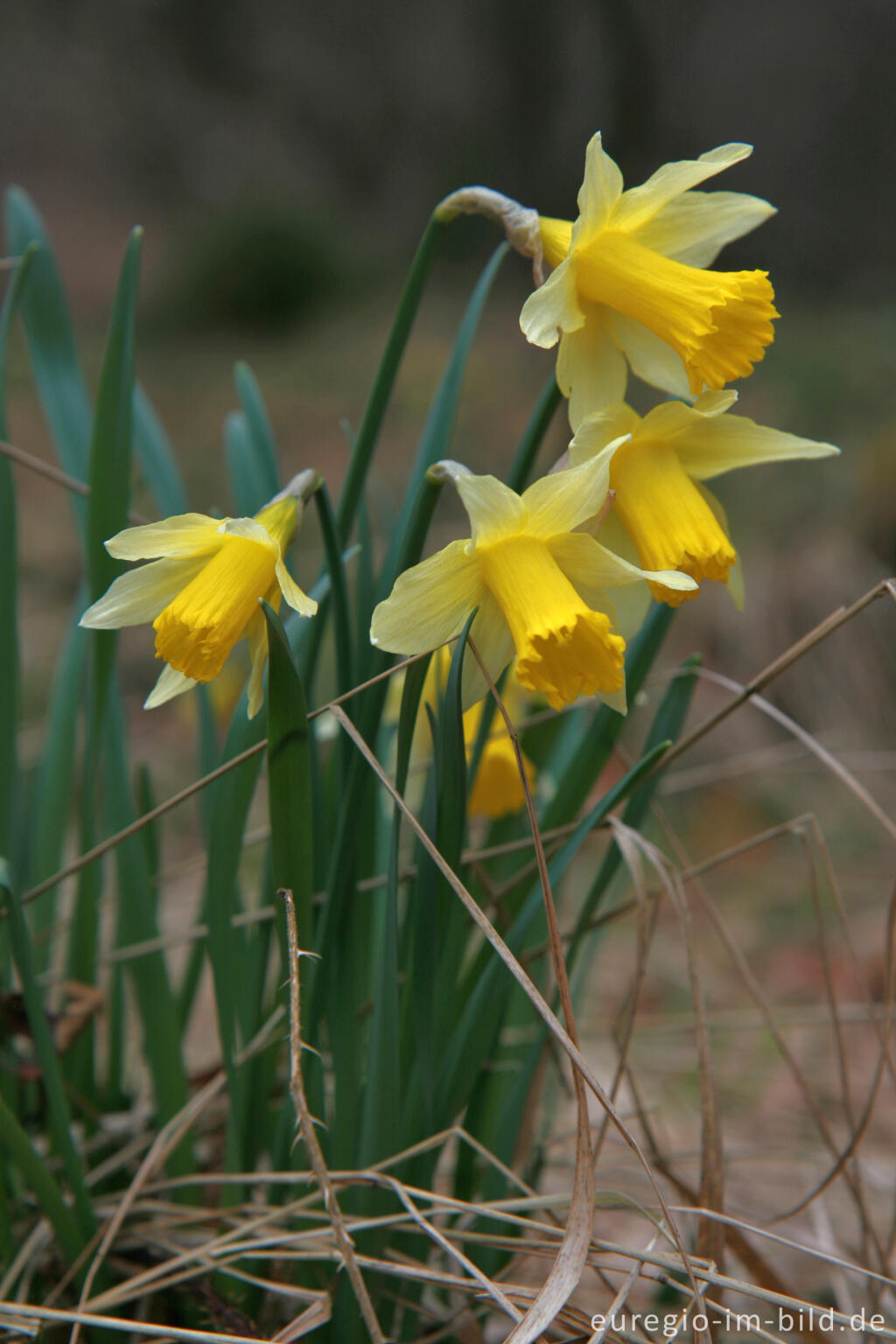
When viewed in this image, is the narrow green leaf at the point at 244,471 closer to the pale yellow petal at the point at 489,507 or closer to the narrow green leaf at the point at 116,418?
the narrow green leaf at the point at 116,418

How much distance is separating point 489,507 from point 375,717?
0.17m

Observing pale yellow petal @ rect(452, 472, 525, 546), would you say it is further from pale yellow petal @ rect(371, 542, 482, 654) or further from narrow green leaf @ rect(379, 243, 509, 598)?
narrow green leaf @ rect(379, 243, 509, 598)

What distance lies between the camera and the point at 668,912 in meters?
2.07

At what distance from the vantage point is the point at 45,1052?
1.90 feet

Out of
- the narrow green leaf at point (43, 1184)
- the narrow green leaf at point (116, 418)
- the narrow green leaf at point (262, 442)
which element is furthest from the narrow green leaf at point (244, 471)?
the narrow green leaf at point (43, 1184)

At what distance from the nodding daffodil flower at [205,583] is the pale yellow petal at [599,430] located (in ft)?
0.46

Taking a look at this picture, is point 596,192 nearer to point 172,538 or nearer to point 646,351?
point 646,351

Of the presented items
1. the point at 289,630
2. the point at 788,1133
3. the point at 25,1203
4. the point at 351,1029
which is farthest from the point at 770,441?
the point at 788,1133

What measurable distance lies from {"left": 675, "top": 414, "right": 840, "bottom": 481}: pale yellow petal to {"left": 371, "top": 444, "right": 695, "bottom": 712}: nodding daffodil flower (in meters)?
0.10

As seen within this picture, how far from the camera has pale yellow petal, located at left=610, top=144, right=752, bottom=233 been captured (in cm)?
48

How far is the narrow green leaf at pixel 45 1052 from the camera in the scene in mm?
534

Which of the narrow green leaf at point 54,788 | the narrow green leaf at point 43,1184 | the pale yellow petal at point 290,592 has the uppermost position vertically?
the pale yellow petal at point 290,592

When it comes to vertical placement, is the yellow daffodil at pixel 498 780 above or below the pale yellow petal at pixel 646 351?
below

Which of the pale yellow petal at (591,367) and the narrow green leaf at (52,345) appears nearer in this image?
the pale yellow petal at (591,367)
